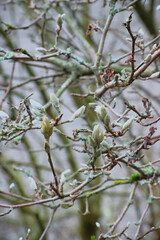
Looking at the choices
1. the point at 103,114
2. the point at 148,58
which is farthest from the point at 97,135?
the point at 148,58

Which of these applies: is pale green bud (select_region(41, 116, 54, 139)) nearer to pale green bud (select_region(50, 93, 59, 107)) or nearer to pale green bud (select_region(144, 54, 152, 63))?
pale green bud (select_region(50, 93, 59, 107))

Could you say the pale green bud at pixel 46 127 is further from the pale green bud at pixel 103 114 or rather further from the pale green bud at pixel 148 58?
the pale green bud at pixel 148 58

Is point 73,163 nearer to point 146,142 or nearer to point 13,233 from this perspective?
point 13,233

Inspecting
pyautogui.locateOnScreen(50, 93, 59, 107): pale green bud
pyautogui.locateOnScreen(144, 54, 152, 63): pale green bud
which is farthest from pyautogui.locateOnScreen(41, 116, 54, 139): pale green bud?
pyautogui.locateOnScreen(144, 54, 152, 63): pale green bud

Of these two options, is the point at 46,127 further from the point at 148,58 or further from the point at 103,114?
the point at 148,58

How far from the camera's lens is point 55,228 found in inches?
92.3

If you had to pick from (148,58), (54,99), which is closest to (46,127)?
(54,99)

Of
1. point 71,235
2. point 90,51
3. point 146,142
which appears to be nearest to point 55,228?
point 71,235

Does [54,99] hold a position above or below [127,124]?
above

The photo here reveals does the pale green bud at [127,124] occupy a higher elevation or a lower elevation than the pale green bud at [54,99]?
lower

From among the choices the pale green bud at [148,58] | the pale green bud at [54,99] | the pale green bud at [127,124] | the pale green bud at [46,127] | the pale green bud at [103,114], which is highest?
the pale green bud at [54,99]

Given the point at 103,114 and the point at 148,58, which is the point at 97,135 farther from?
the point at 148,58

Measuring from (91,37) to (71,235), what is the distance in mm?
1582

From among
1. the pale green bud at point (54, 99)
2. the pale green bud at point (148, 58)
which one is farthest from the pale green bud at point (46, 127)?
the pale green bud at point (148, 58)
